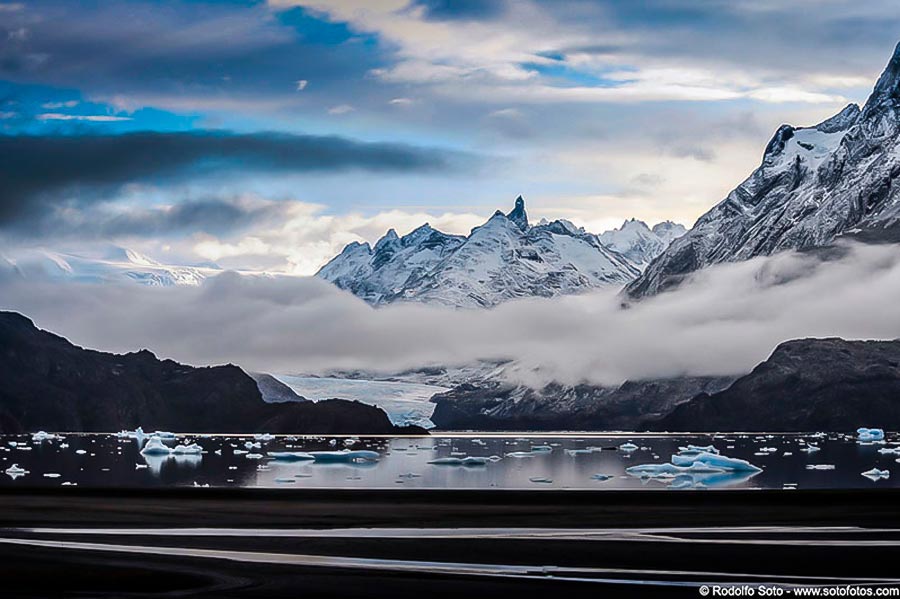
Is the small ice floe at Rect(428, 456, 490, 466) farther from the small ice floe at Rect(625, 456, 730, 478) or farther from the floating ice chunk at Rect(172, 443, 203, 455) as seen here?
the floating ice chunk at Rect(172, 443, 203, 455)

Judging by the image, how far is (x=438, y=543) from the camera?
4853 cm

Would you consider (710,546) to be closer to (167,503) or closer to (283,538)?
(283,538)

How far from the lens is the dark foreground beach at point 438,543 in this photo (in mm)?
37938

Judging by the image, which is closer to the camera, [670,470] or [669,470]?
[670,470]

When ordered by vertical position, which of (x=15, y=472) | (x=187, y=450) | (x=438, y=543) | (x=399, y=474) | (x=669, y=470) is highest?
(x=438, y=543)

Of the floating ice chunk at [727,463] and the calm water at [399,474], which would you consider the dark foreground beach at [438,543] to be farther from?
the floating ice chunk at [727,463]

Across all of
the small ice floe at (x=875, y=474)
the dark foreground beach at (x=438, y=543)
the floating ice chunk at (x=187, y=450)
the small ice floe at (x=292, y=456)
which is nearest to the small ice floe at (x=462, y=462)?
the small ice floe at (x=292, y=456)

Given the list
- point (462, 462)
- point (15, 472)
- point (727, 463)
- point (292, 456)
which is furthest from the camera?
point (292, 456)

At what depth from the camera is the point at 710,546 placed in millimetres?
46906

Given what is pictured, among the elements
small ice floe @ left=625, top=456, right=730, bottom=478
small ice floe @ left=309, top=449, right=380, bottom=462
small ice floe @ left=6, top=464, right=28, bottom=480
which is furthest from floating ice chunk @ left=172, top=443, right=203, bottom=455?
small ice floe @ left=625, top=456, right=730, bottom=478

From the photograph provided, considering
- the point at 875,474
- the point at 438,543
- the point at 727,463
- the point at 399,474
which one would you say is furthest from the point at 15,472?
the point at 875,474

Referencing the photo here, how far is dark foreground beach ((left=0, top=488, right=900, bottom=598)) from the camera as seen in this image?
1494 inches

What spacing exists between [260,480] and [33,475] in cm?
1807

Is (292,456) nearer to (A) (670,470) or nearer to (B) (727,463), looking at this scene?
(A) (670,470)
